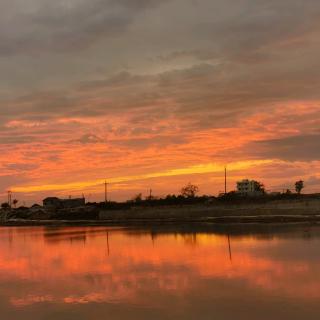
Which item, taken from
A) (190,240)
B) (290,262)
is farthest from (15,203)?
(290,262)

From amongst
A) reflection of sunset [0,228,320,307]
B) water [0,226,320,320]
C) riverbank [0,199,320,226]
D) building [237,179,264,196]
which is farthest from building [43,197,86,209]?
water [0,226,320,320]

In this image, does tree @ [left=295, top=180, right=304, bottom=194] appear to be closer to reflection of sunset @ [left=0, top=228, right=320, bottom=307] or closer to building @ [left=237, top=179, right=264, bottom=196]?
building @ [left=237, top=179, right=264, bottom=196]

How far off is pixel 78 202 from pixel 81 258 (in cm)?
10790

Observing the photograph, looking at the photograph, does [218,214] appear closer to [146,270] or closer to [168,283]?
[146,270]

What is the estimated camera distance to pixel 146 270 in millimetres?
23188

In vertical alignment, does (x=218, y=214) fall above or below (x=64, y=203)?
below

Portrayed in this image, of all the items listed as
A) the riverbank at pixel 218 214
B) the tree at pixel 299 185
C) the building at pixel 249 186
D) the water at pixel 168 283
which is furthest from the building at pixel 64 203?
the water at pixel 168 283

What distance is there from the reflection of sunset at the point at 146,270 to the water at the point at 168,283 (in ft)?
0.12

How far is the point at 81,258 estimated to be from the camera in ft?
96.5

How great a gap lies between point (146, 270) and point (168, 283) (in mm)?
3888

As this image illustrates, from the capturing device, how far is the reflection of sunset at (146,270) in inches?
699

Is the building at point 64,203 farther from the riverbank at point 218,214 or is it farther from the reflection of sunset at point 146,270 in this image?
the reflection of sunset at point 146,270

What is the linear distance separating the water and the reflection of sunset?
0.04 meters

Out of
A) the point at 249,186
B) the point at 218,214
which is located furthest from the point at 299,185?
the point at 218,214
